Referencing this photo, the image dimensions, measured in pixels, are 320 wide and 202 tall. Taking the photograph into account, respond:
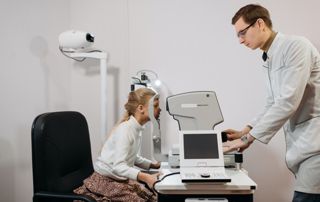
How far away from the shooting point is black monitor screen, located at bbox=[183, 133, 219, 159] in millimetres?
1444

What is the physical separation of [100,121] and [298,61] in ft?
5.33

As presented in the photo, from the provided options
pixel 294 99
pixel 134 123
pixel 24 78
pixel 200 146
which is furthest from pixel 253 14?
pixel 24 78

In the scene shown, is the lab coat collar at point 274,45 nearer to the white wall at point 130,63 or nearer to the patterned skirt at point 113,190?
the white wall at point 130,63

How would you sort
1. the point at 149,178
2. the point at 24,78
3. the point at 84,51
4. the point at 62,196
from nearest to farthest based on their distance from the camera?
the point at 62,196
the point at 149,178
the point at 24,78
the point at 84,51

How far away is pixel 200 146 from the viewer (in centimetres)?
147

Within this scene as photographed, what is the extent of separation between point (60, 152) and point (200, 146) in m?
0.68

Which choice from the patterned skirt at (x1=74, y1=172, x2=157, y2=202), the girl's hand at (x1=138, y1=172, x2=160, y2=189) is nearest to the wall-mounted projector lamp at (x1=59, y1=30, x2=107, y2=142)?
the patterned skirt at (x1=74, y1=172, x2=157, y2=202)

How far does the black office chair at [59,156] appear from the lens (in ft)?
4.67

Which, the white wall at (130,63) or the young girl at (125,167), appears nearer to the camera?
the young girl at (125,167)

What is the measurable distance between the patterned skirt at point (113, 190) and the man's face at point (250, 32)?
950 mm

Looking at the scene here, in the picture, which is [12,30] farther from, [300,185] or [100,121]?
[300,185]

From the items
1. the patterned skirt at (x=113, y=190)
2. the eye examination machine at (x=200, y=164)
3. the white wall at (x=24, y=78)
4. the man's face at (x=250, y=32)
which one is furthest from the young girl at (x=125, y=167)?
the white wall at (x=24, y=78)

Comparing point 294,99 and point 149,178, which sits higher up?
point 294,99

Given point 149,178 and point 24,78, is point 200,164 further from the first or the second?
point 24,78
